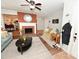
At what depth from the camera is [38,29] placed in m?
8.49

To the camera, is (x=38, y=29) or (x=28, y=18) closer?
(x=28, y=18)

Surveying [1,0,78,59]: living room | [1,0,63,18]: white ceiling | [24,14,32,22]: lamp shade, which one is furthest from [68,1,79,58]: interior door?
[24,14,32,22]: lamp shade

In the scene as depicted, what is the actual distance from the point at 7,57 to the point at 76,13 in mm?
3007

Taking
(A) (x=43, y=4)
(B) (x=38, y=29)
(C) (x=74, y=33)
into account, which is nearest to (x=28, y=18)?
(B) (x=38, y=29)

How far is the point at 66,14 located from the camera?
12.2 ft

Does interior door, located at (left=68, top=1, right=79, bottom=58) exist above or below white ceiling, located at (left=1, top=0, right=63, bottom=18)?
below

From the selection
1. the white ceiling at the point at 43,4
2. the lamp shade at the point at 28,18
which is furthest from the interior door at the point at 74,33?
the lamp shade at the point at 28,18

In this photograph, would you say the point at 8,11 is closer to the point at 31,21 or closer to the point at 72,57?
the point at 31,21

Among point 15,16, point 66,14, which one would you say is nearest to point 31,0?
point 66,14

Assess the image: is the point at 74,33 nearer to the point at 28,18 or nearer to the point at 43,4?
the point at 43,4

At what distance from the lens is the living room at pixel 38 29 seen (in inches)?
130

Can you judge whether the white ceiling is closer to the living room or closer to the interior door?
the living room

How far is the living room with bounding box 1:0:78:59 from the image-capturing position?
10.9 feet

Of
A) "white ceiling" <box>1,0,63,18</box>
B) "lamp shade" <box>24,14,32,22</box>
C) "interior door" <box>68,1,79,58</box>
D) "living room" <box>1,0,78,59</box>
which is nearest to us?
"interior door" <box>68,1,79,58</box>
